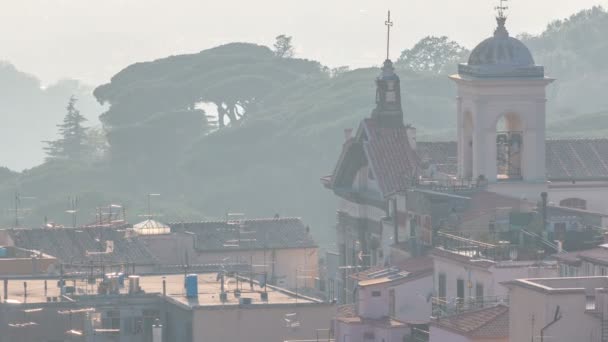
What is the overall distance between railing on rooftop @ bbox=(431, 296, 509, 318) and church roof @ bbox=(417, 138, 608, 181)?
50.3 feet

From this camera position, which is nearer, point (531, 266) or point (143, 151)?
point (531, 266)

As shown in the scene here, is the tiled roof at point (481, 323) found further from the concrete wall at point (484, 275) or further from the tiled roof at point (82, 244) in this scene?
the tiled roof at point (82, 244)

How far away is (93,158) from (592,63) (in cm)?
2826

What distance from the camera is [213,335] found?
57.3 m

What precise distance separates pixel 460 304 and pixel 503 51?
16655mm

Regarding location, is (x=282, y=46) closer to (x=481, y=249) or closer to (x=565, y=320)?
(x=481, y=249)

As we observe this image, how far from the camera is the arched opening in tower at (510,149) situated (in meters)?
69.4

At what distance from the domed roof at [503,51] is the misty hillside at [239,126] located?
6036cm

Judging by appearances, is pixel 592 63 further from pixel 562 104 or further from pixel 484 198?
pixel 484 198

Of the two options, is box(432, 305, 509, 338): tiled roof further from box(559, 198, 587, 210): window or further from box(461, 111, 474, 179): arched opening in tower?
box(559, 198, 587, 210): window

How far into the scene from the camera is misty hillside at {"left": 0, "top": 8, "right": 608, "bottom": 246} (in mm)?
141250

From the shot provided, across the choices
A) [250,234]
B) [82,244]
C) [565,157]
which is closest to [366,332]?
[565,157]

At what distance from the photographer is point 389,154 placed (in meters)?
71.2

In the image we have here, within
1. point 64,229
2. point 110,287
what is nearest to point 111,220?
point 64,229
